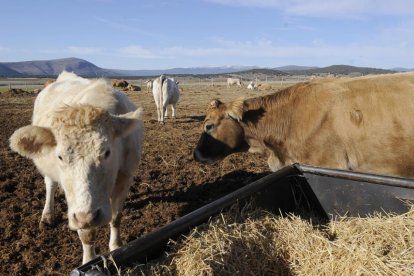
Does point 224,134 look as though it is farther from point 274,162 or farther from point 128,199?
point 128,199

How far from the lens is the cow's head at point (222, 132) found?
528 cm

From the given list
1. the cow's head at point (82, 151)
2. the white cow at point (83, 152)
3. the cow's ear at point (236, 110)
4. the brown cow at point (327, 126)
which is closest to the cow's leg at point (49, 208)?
the white cow at point (83, 152)

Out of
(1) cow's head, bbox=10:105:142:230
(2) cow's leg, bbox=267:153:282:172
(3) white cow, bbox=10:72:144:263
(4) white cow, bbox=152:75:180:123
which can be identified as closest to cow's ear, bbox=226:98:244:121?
(2) cow's leg, bbox=267:153:282:172

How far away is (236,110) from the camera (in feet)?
17.0

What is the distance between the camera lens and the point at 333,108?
4668 mm

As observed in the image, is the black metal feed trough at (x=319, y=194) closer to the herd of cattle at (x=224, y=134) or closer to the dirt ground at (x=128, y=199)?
the herd of cattle at (x=224, y=134)

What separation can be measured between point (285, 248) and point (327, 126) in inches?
88.3

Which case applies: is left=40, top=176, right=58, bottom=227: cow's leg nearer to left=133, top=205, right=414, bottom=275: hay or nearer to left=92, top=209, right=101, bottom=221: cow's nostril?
left=92, top=209, right=101, bottom=221: cow's nostril

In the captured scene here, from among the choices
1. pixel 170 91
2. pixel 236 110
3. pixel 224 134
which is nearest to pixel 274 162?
pixel 224 134

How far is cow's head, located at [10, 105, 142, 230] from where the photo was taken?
8.91 feet

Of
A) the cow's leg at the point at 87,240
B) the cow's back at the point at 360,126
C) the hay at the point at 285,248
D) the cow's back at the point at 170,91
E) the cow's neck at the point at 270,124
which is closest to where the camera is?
the hay at the point at 285,248

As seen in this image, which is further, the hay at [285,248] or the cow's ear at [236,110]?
the cow's ear at [236,110]

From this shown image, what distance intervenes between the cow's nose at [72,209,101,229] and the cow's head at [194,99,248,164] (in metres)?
2.89

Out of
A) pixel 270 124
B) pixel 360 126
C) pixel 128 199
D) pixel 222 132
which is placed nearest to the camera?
pixel 360 126
